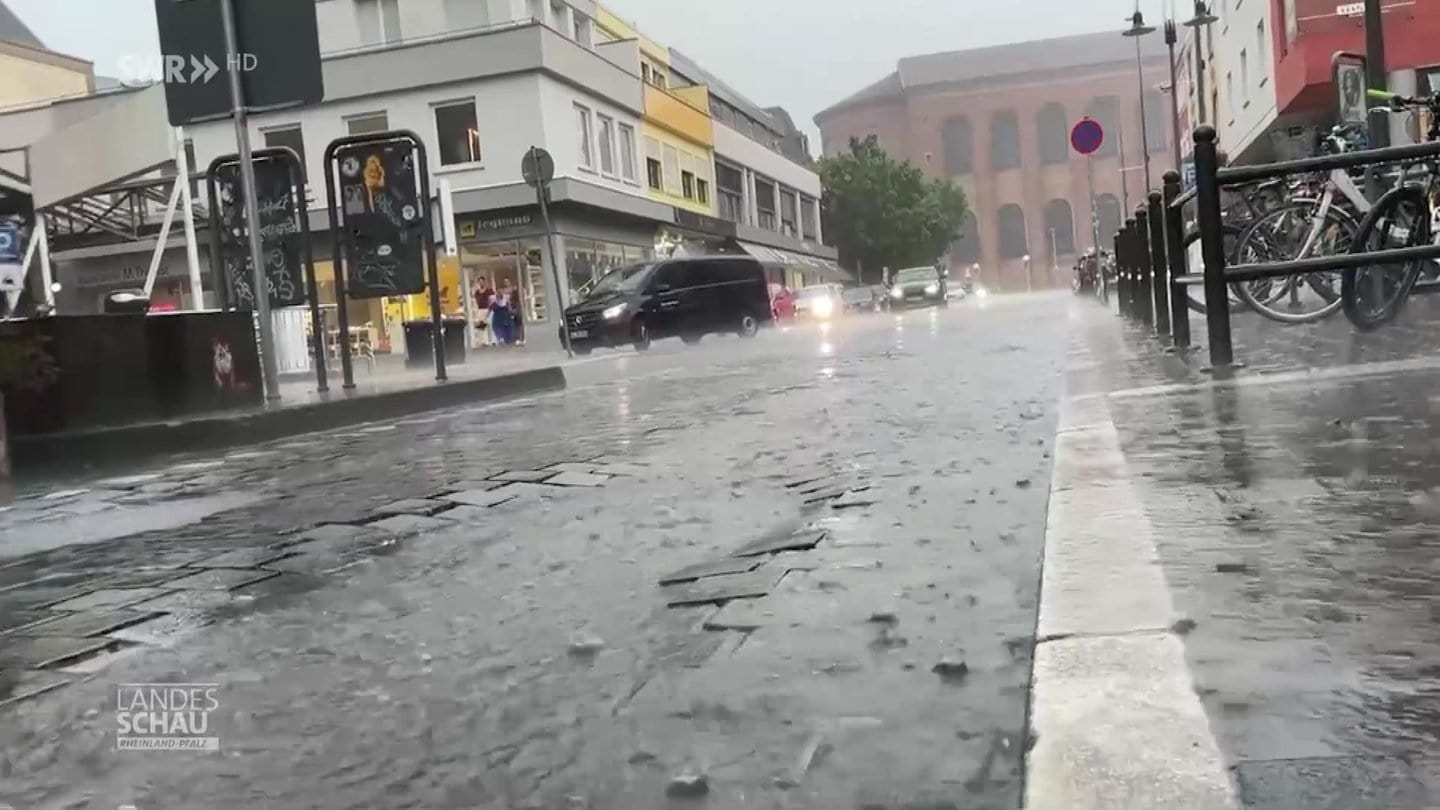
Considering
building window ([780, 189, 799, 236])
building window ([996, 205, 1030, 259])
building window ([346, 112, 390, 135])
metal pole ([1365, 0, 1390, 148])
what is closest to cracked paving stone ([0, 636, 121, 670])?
metal pole ([1365, 0, 1390, 148])

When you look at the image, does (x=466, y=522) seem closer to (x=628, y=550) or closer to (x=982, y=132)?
(x=628, y=550)

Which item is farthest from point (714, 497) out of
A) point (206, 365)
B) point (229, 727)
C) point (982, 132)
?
point (982, 132)

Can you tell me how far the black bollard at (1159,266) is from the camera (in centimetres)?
1036

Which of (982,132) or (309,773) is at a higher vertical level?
(982,132)

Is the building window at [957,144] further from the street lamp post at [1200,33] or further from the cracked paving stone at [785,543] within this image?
the cracked paving stone at [785,543]

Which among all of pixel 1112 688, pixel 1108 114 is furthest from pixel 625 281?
pixel 1108 114

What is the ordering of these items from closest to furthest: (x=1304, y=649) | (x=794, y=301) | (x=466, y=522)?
1. (x=1304, y=649)
2. (x=466, y=522)
3. (x=794, y=301)

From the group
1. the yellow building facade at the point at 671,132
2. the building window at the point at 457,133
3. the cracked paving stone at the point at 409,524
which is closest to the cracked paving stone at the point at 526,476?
the cracked paving stone at the point at 409,524

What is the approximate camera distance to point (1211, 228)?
696cm

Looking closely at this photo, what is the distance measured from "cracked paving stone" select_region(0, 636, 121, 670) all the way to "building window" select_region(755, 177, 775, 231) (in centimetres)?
5708

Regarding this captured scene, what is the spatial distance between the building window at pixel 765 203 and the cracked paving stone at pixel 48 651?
5708cm

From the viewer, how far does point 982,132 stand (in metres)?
104

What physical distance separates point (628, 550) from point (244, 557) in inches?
52.3

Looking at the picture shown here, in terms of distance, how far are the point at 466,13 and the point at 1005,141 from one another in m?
73.1
